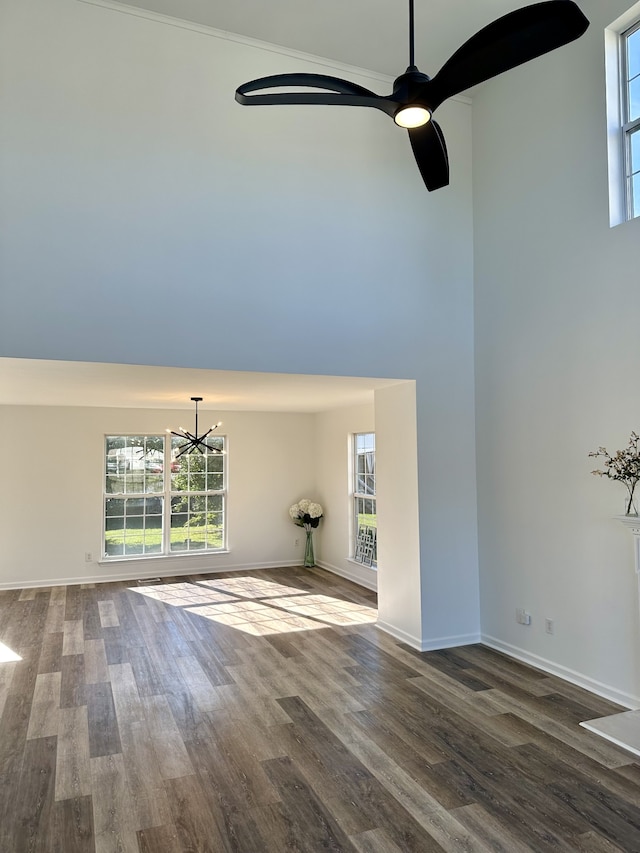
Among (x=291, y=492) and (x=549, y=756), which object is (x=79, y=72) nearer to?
(x=549, y=756)

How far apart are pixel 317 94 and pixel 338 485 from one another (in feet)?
20.3

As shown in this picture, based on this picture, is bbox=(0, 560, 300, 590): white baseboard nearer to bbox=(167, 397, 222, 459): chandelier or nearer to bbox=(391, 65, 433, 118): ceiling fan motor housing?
bbox=(167, 397, 222, 459): chandelier

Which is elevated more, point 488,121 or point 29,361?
point 488,121

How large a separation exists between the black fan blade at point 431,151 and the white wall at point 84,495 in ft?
19.5

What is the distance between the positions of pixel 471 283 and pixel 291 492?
4630mm

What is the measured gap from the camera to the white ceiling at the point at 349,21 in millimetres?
4152

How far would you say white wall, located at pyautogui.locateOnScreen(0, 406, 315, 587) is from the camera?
725cm

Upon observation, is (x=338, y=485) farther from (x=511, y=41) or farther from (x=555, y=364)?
(x=511, y=41)

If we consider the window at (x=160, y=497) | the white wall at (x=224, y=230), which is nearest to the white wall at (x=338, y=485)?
the window at (x=160, y=497)

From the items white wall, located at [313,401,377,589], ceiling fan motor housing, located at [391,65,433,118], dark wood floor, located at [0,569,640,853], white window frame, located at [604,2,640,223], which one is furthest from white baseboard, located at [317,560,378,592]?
ceiling fan motor housing, located at [391,65,433,118]

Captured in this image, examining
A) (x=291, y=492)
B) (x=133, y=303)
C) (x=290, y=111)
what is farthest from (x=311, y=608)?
(x=290, y=111)

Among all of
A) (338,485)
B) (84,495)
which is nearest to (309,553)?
(338,485)

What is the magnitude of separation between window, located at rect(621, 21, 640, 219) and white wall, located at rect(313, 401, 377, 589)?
3.80 m

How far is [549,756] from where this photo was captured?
3.09m
